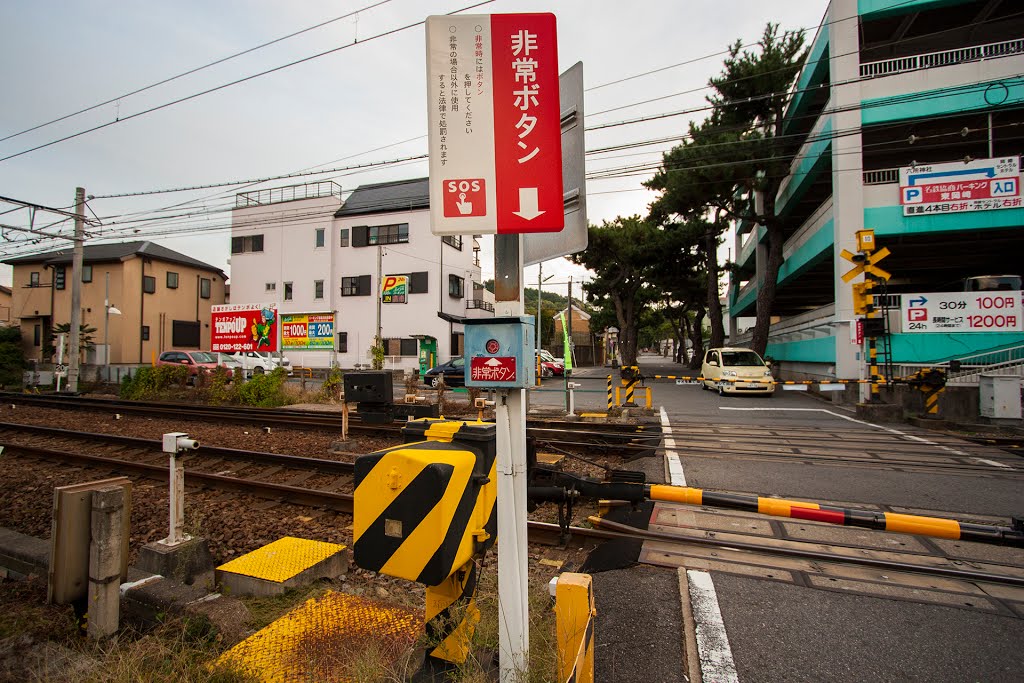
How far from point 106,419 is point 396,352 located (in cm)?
1811

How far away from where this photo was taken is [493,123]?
1861mm

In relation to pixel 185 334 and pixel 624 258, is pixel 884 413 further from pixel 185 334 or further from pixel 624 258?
pixel 185 334

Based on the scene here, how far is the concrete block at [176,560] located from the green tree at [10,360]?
2776 cm

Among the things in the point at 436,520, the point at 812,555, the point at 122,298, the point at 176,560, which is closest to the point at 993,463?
the point at 812,555

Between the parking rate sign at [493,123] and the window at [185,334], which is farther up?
the window at [185,334]

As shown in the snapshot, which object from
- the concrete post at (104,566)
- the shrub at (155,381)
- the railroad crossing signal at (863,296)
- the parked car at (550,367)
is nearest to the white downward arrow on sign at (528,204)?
the concrete post at (104,566)

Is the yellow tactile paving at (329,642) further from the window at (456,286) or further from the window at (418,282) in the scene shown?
the window at (456,286)

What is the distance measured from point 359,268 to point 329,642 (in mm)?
30581

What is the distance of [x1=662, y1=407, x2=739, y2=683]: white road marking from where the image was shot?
2.32 m

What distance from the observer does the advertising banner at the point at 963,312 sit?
11.7 m

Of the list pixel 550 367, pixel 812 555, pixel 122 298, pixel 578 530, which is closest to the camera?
pixel 812 555

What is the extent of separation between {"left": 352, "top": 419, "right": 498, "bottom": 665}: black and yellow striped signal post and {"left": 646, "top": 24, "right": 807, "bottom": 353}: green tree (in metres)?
19.7

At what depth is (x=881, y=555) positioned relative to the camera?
3734 millimetres

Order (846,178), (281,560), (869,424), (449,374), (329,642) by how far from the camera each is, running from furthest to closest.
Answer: (449,374) → (846,178) → (869,424) → (281,560) → (329,642)
